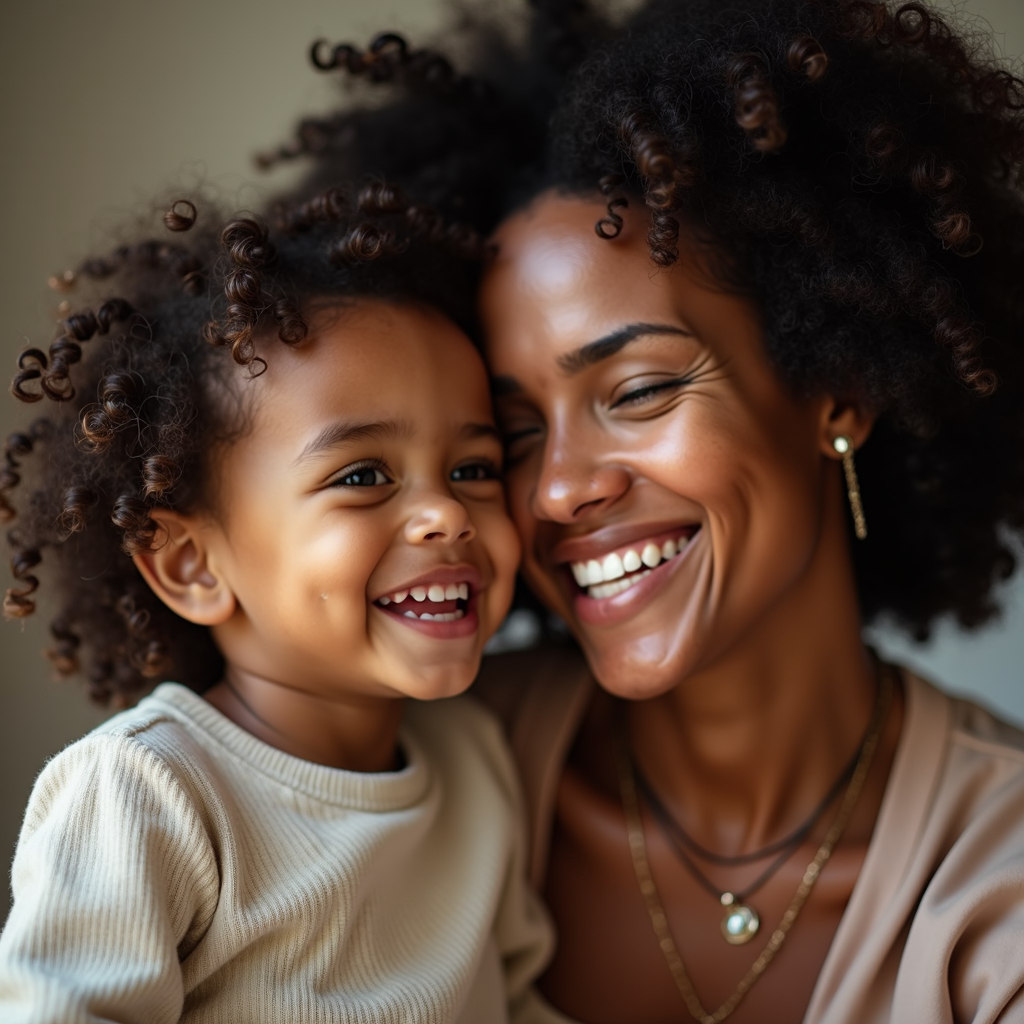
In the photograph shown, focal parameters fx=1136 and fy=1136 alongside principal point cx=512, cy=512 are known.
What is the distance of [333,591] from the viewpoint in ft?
4.95

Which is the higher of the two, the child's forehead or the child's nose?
the child's forehead

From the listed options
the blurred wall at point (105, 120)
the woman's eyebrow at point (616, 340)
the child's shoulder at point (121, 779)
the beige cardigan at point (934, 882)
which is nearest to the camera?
the child's shoulder at point (121, 779)

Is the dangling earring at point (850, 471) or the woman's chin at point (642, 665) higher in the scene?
the dangling earring at point (850, 471)

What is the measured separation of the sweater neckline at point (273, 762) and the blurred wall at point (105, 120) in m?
0.76

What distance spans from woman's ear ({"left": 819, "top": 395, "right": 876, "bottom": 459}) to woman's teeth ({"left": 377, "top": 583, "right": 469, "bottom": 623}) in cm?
63

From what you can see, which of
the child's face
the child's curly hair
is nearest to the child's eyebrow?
the child's face

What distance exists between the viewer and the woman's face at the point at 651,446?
162 centimetres

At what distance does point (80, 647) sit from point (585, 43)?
4.54ft

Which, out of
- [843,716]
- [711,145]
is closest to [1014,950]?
[843,716]

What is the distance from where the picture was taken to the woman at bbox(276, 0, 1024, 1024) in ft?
5.13

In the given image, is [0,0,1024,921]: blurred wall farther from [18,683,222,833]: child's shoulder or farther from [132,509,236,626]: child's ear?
[18,683,222,833]: child's shoulder

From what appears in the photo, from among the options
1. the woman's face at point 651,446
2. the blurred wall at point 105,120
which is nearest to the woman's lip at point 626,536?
the woman's face at point 651,446

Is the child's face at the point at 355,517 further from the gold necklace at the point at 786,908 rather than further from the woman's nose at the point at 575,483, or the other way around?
the gold necklace at the point at 786,908

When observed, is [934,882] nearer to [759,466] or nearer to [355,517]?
[759,466]
